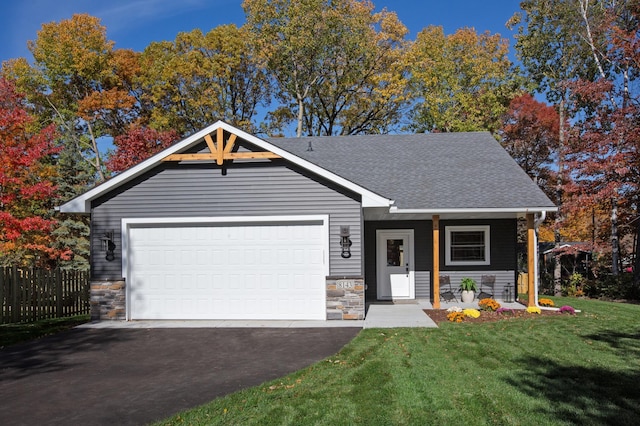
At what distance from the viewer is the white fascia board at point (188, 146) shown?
11.3m

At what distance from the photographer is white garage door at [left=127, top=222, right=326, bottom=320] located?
11523 millimetres

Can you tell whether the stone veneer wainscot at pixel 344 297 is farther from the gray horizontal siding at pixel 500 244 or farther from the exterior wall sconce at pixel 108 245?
the exterior wall sconce at pixel 108 245

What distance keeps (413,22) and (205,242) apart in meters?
21.4

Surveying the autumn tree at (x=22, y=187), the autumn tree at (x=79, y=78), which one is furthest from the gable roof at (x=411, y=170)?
the autumn tree at (x=79, y=78)

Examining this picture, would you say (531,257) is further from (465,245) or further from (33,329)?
(33,329)

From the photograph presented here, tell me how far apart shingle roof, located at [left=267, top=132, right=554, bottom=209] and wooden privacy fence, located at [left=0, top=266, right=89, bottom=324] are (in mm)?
6679

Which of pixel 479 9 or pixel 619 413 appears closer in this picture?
pixel 619 413

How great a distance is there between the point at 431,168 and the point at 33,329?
1139 centimetres

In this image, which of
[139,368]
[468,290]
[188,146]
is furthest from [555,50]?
→ [139,368]

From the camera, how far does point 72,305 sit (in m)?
13.4

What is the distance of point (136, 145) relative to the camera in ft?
80.6

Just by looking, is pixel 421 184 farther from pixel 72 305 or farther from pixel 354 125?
pixel 354 125

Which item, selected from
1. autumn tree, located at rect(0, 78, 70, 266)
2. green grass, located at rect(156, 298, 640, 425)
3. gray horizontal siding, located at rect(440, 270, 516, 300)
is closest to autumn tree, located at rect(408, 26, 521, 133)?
gray horizontal siding, located at rect(440, 270, 516, 300)

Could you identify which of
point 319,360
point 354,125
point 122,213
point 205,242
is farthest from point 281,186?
point 354,125
